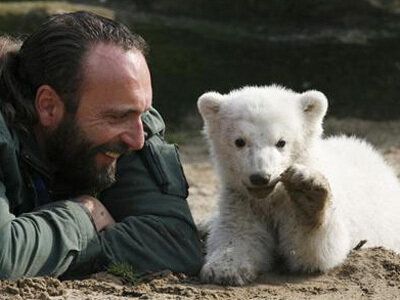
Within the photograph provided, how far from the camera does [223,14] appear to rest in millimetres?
12438

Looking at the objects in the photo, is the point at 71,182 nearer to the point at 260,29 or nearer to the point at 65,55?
the point at 65,55

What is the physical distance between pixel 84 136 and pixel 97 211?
357 mm

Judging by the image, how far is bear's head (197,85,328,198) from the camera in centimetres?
498

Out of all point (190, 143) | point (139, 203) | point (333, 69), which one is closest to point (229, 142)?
point (139, 203)

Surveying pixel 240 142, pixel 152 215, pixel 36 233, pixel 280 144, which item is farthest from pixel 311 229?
pixel 36 233

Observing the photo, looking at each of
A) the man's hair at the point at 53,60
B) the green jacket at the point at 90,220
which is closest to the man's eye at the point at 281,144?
the green jacket at the point at 90,220

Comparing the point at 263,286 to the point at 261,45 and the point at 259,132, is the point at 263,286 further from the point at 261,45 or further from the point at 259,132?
the point at 261,45

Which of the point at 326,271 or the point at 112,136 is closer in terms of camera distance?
the point at 112,136

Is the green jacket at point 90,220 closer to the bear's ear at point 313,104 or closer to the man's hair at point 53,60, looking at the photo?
the man's hair at point 53,60

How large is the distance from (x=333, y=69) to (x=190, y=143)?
208 cm


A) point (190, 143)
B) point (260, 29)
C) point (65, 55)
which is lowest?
point (190, 143)

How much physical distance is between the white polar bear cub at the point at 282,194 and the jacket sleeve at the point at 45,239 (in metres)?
0.63

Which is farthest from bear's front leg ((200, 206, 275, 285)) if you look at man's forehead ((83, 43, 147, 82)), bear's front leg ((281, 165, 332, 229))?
man's forehead ((83, 43, 147, 82))

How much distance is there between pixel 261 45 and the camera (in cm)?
1174
